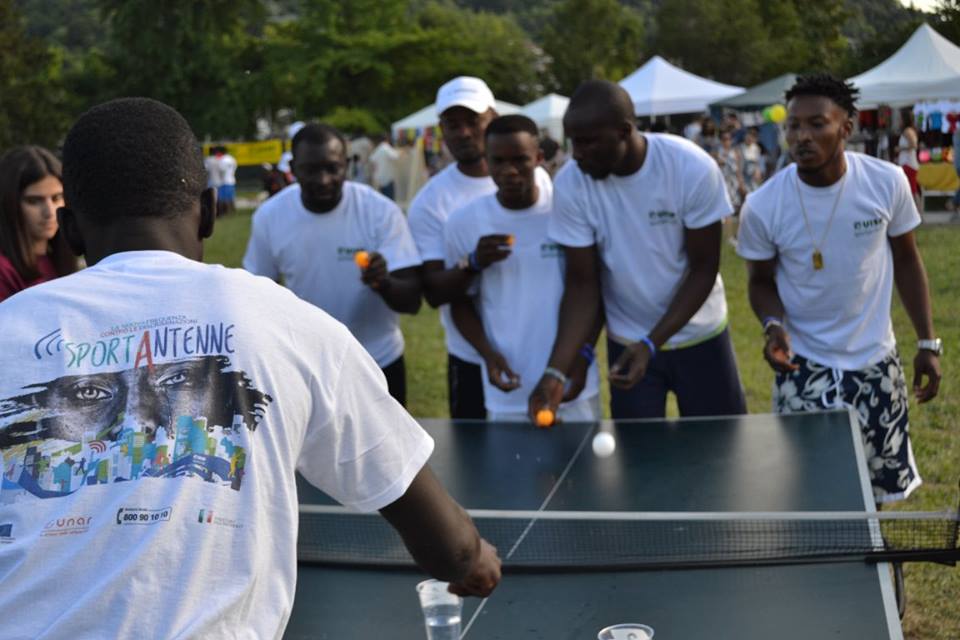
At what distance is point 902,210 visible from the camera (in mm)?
4805

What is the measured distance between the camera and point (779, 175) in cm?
502

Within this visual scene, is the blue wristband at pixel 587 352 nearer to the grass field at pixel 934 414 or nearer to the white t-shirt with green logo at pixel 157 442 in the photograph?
the grass field at pixel 934 414

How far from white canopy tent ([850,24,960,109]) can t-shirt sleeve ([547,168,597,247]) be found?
3.12 meters

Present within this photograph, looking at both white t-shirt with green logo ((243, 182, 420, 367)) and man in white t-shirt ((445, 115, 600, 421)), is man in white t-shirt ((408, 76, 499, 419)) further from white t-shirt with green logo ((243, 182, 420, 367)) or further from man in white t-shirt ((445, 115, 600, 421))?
man in white t-shirt ((445, 115, 600, 421))

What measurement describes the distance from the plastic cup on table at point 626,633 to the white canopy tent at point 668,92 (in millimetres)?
20538

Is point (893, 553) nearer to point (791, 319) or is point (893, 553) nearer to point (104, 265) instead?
point (791, 319)

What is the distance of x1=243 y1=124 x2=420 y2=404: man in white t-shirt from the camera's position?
557 cm

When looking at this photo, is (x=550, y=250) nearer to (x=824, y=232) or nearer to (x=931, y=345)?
(x=824, y=232)

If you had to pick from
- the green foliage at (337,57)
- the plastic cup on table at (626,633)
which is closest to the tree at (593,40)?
the green foliage at (337,57)

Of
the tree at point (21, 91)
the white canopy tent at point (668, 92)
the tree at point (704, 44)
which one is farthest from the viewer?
the tree at point (21, 91)

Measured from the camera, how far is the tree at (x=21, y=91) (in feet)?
91.4

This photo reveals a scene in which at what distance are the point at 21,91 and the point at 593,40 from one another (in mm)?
39376

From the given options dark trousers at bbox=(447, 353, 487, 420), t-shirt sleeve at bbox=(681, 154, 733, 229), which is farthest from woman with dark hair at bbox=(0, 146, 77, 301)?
t-shirt sleeve at bbox=(681, 154, 733, 229)

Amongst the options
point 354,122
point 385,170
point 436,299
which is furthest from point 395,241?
point 354,122
